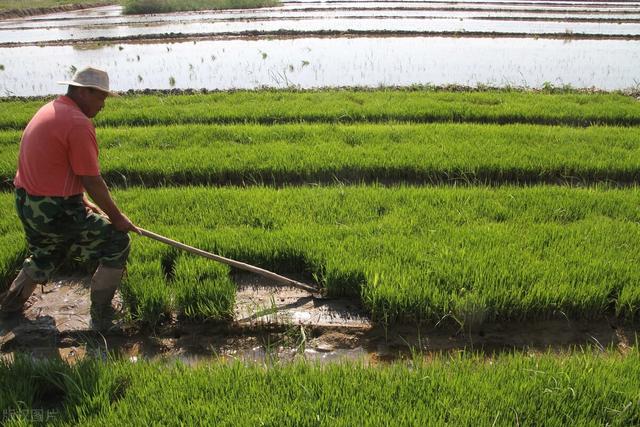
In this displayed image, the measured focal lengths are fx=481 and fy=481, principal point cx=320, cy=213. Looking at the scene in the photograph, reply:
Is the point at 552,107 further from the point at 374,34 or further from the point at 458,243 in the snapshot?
the point at 374,34

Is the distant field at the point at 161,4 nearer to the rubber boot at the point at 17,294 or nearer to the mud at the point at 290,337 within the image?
the rubber boot at the point at 17,294

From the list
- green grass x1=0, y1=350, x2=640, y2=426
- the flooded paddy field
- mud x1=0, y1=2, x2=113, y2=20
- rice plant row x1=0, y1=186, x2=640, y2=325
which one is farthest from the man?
mud x1=0, y1=2, x2=113, y2=20

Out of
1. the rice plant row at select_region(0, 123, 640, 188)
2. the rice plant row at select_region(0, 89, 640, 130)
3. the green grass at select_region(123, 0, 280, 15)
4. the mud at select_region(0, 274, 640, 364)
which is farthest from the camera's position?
the green grass at select_region(123, 0, 280, 15)

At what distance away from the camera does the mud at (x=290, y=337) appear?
2730mm

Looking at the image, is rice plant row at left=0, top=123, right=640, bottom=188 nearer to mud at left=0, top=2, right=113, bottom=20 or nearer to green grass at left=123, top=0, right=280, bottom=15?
→ green grass at left=123, top=0, right=280, bottom=15

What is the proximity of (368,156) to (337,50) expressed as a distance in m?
8.68

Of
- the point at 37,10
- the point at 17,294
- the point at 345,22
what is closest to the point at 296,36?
the point at 345,22

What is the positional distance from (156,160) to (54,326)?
8.28 ft

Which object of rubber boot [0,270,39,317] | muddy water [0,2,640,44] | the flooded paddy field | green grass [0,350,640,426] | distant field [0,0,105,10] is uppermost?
distant field [0,0,105,10]

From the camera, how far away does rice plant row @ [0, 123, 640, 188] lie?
4.87 meters

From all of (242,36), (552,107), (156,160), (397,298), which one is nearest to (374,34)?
(242,36)

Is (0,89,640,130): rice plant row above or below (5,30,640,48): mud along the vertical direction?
below

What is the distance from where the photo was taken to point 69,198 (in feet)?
8.75

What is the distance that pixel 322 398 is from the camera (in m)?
2.15
